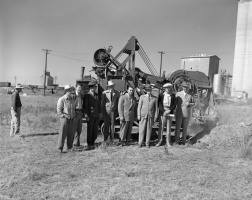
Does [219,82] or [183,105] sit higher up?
[219,82]

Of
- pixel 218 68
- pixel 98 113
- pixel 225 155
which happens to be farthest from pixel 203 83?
pixel 218 68

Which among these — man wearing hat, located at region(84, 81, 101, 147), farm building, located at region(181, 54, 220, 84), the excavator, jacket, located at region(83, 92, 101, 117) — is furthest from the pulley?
farm building, located at region(181, 54, 220, 84)

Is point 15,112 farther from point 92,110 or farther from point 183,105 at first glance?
point 183,105

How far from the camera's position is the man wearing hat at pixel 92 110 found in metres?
6.89

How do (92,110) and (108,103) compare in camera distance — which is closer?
(92,110)

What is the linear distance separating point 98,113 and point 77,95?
0.87 metres

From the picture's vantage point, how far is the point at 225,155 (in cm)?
648

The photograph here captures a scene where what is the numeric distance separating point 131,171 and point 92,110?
252 centimetres

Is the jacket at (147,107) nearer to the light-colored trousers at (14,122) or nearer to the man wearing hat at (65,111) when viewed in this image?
the man wearing hat at (65,111)

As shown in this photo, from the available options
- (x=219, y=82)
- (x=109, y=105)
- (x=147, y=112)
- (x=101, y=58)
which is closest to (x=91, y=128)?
(x=109, y=105)

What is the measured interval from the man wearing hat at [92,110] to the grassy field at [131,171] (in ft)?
1.76

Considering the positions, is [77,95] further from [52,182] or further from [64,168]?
[52,182]

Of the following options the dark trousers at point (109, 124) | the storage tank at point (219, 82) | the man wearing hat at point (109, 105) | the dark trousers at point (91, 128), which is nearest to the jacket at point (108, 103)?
the man wearing hat at point (109, 105)

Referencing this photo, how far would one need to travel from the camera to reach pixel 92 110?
6949 mm
